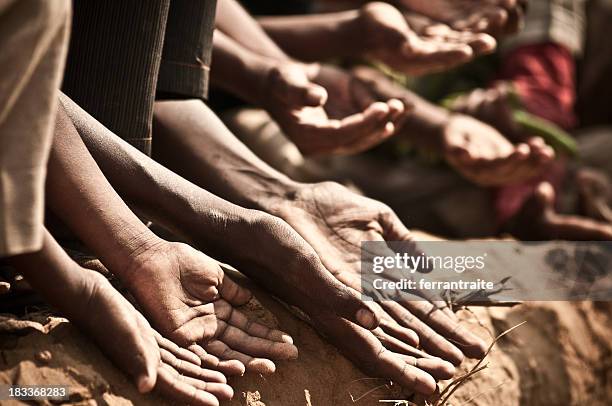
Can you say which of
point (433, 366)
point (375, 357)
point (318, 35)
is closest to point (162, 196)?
point (375, 357)

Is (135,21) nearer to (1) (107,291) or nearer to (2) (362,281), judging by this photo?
(1) (107,291)

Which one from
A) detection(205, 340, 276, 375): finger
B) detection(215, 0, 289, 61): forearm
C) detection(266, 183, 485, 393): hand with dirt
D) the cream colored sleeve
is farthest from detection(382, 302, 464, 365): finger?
detection(215, 0, 289, 61): forearm

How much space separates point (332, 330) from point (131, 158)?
0.53 m

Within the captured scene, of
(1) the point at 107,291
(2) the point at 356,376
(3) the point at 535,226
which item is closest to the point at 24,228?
(1) the point at 107,291

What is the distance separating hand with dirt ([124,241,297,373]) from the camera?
144 cm

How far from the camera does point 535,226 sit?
3061 mm

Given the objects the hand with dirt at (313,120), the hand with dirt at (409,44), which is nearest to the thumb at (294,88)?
the hand with dirt at (313,120)

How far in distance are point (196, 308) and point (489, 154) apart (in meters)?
1.46

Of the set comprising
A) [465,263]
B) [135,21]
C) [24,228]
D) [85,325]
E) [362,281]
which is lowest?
[465,263]

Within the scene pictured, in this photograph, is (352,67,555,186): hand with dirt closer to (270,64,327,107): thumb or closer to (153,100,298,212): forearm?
(270,64,327,107): thumb

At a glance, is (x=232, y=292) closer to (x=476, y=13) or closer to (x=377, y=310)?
(x=377, y=310)

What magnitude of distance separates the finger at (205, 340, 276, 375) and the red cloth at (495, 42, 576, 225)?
94.9 inches

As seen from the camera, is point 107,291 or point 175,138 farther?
point 175,138

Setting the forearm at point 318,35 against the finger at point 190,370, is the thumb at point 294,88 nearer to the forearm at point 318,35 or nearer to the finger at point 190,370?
the forearm at point 318,35
